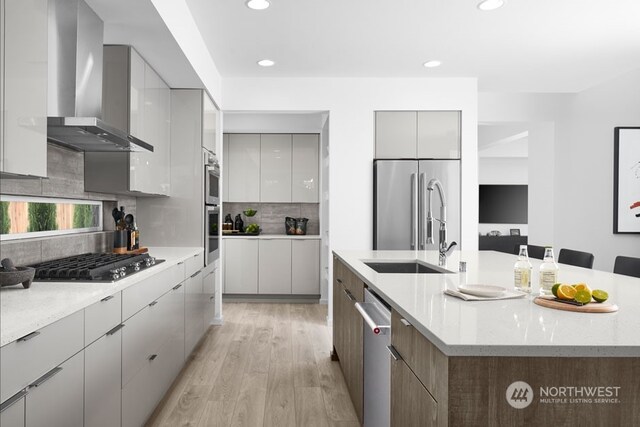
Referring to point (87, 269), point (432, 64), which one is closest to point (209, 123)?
point (432, 64)

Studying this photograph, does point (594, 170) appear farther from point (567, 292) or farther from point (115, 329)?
point (115, 329)

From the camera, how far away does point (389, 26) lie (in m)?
3.55

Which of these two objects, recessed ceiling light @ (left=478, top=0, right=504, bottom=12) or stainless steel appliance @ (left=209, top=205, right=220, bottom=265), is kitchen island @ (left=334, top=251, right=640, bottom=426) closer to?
recessed ceiling light @ (left=478, top=0, right=504, bottom=12)

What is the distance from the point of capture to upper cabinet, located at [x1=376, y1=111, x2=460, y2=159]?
16.0 ft

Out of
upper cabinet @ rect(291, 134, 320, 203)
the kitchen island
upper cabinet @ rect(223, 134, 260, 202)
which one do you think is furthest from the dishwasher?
upper cabinet @ rect(223, 134, 260, 202)

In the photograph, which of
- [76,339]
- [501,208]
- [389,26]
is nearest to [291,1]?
[389,26]

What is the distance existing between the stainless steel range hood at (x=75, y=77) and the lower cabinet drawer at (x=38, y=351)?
97 centimetres

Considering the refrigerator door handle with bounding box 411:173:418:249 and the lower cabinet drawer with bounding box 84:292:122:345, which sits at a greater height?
the refrigerator door handle with bounding box 411:173:418:249

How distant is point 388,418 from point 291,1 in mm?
2625

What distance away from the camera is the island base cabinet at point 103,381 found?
173 cm

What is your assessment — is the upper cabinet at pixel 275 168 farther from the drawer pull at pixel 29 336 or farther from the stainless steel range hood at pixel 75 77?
the drawer pull at pixel 29 336

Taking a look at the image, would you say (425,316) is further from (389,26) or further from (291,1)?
(389,26)

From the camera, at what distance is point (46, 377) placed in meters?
1.41

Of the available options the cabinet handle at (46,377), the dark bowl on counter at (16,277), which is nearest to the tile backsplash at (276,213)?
the dark bowl on counter at (16,277)
